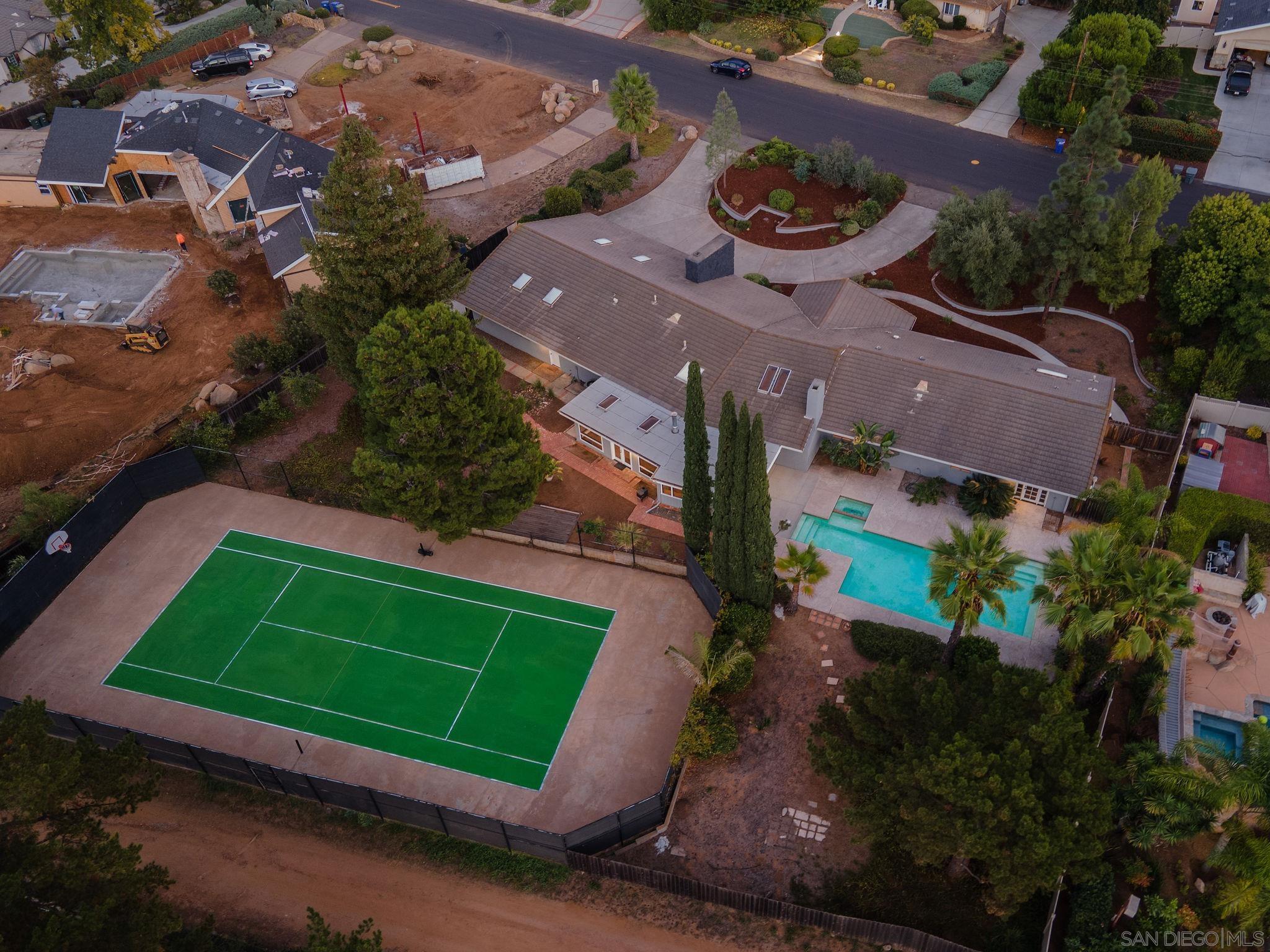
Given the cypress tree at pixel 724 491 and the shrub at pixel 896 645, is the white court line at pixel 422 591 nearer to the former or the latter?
the cypress tree at pixel 724 491

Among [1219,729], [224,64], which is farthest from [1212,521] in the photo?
[224,64]

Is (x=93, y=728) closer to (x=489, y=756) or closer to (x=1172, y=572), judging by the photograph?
(x=489, y=756)

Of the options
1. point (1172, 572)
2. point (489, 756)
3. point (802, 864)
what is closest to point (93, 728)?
point (489, 756)

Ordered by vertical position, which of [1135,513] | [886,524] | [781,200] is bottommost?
[886,524]

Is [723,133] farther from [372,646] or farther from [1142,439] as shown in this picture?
[372,646]

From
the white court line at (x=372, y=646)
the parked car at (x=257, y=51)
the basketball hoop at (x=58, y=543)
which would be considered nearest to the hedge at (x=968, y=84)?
the white court line at (x=372, y=646)

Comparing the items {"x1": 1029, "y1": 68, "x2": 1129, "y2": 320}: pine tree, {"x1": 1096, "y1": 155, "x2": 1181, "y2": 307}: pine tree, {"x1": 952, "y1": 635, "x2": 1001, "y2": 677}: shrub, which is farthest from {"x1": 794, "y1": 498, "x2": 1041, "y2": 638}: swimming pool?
{"x1": 1096, "y1": 155, "x2": 1181, "y2": 307}: pine tree
